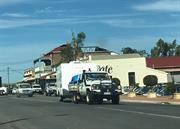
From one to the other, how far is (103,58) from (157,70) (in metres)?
Answer: 9.68

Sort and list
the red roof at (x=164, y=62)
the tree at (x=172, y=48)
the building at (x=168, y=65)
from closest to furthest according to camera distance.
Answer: the building at (x=168, y=65)
the red roof at (x=164, y=62)
the tree at (x=172, y=48)

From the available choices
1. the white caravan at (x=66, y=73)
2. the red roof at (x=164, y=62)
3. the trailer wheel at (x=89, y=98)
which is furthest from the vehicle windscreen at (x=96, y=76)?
the red roof at (x=164, y=62)

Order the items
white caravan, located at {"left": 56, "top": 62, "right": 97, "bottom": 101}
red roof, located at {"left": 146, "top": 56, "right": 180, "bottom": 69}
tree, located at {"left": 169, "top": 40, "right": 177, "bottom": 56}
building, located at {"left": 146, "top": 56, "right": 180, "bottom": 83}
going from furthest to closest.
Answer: tree, located at {"left": 169, "top": 40, "right": 177, "bottom": 56} → red roof, located at {"left": 146, "top": 56, "right": 180, "bottom": 69} → building, located at {"left": 146, "top": 56, "right": 180, "bottom": 83} → white caravan, located at {"left": 56, "top": 62, "right": 97, "bottom": 101}

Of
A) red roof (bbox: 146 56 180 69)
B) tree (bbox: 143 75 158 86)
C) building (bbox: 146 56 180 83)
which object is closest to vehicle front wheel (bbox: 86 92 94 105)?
tree (bbox: 143 75 158 86)

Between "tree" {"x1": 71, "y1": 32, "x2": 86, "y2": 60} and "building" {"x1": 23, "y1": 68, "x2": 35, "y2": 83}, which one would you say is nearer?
"tree" {"x1": 71, "y1": 32, "x2": 86, "y2": 60}

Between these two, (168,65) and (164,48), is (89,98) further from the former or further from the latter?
(164,48)

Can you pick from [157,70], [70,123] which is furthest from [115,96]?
[157,70]

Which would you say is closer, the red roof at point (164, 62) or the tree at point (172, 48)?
the red roof at point (164, 62)

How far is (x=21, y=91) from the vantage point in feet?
235

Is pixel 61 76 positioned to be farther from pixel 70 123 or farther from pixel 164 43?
pixel 164 43

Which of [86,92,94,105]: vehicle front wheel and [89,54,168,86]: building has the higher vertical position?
[89,54,168,86]: building

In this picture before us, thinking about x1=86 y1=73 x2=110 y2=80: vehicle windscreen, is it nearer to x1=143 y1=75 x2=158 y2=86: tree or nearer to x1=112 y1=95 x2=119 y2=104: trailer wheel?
x1=112 y1=95 x2=119 y2=104: trailer wheel

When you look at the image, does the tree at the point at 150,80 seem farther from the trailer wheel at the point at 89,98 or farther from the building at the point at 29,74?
the building at the point at 29,74

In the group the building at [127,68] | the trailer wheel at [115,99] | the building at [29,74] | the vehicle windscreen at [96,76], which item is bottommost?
the trailer wheel at [115,99]
